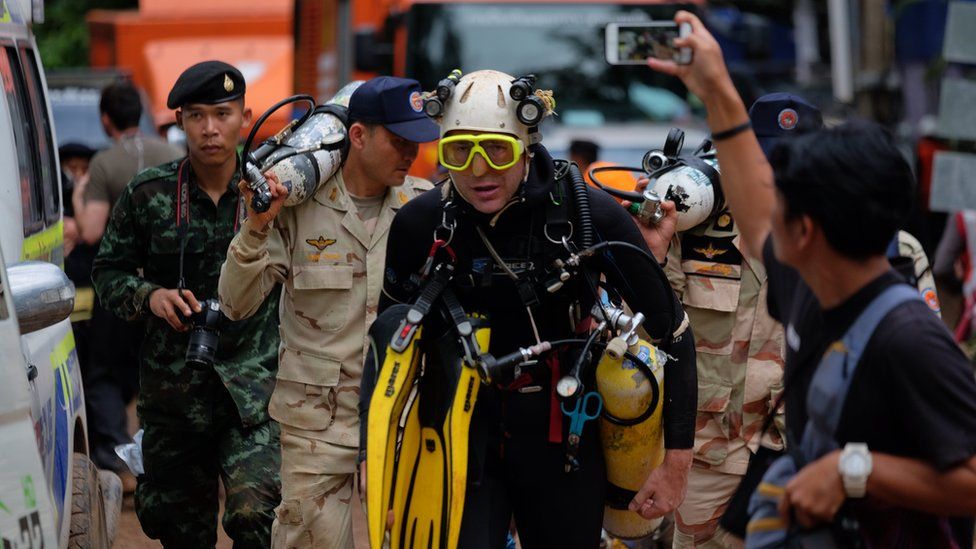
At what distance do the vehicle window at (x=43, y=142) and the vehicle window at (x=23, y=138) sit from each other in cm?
9

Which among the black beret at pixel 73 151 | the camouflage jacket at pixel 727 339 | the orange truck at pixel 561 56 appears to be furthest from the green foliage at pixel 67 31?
the camouflage jacket at pixel 727 339

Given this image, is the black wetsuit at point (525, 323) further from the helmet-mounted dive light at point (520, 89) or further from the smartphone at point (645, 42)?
the smartphone at point (645, 42)

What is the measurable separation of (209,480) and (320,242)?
126 centimetres

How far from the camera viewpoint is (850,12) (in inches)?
984

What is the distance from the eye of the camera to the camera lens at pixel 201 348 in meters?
5.43

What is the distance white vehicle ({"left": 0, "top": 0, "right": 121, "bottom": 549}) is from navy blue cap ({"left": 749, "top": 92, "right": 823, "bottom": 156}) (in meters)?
2.38

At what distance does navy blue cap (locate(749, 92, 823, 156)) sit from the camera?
16.3ft

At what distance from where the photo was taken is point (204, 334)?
548cm

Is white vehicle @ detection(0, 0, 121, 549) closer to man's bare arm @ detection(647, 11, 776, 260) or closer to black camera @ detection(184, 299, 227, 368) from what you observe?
black camera @ detection(184, 299, 227, 368)

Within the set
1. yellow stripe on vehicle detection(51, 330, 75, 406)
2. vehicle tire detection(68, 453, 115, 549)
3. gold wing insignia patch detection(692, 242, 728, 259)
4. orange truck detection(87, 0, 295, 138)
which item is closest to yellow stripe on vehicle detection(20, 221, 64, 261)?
yellow stripe on vehicle detection(51, 330, 75, 406)

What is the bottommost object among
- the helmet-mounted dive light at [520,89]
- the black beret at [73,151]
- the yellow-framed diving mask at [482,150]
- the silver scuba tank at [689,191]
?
the black beret at [73,151]

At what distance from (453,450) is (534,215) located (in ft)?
2.43

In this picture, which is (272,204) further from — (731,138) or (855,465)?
(855,465)

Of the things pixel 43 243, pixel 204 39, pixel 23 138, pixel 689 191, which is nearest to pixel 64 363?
pixel 43 243
